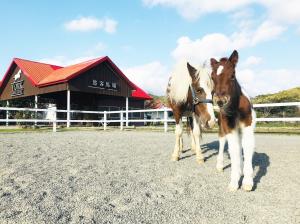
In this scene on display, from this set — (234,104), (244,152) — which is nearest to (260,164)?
(244,152)

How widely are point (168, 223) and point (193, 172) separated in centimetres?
237

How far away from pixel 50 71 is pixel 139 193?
29.7 meters

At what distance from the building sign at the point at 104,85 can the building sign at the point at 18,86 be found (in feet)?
26.2

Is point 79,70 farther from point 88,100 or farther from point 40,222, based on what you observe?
point 40,222

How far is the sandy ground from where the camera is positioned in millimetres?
2912

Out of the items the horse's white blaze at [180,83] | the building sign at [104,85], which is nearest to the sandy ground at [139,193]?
the horse's white blaze at [180,83]

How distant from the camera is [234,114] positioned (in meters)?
4.13

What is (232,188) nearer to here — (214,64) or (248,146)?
(248,146)

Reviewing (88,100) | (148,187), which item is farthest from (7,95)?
(148,187)

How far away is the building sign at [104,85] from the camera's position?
27844mm

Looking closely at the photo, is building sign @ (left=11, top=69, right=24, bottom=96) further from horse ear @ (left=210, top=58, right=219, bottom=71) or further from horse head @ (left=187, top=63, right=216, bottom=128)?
horse ear @ (left=210, top=58, right=219, bottom=71)

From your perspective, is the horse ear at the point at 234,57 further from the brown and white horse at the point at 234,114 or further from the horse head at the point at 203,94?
the horse head at the point at 203,94

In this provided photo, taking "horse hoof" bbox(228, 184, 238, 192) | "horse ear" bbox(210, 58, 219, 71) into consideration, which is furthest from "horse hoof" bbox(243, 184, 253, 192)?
"horse ear" bbox(210, 58, 219, 71)

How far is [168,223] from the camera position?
274 centimetres
